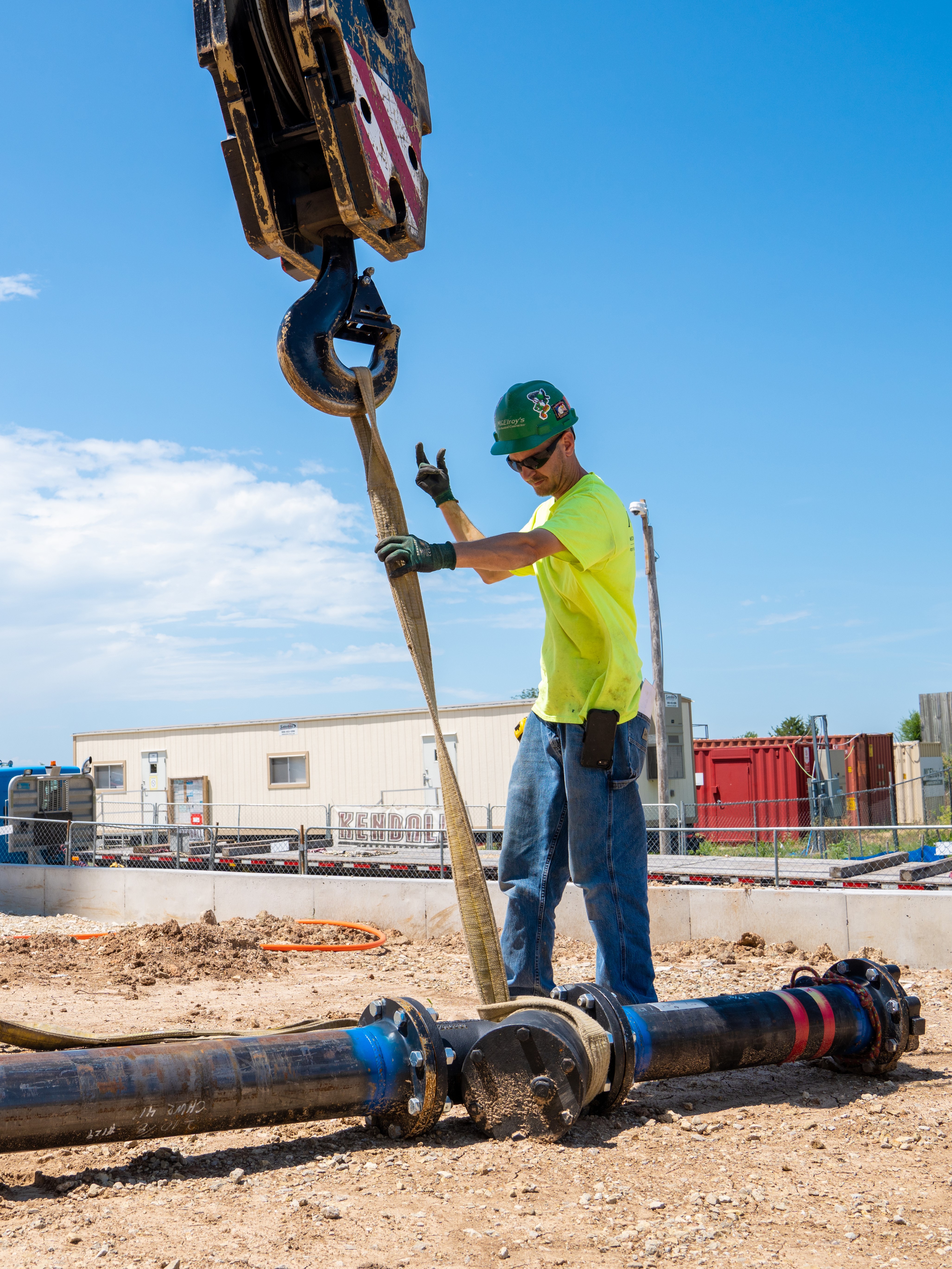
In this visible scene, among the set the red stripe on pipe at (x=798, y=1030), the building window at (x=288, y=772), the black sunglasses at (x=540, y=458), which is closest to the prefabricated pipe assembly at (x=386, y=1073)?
the red stripe on pipe at (x=798, y=1030)

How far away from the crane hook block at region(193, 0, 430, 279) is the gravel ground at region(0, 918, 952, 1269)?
8.03 feet

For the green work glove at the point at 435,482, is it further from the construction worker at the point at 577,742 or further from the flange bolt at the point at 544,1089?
the flange bolt at the point at 544,1089

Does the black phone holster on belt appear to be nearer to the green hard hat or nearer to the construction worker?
the construction worker

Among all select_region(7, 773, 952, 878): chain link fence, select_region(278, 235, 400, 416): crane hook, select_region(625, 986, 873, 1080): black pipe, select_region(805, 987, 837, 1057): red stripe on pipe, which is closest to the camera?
select_region(625, 986, 873, 1080): black pipe

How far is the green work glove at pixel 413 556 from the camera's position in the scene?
2.91 m

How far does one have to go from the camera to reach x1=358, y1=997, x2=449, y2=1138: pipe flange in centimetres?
258

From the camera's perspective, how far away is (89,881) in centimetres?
1184

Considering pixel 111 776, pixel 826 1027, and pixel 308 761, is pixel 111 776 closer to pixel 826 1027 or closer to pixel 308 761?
pixel 308 761

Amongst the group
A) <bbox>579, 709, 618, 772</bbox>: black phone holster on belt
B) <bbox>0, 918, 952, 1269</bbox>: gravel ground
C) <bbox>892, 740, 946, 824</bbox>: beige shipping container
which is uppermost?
<bbox>579, 709, 618, 772</bbox>: black phone holster on belt

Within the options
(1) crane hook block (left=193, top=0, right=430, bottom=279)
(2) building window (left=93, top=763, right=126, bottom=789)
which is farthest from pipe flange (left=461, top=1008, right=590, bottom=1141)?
(2) building window (left=93, top=763, right=126, bottom=789)

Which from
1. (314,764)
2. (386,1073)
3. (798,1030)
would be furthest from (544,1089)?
(314,764)

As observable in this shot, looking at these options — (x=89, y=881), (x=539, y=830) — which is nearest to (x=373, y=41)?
(x=539, y=830)

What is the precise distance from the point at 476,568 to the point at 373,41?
1.59m

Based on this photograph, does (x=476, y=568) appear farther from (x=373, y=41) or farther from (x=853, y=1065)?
(x=853, y=1065)
